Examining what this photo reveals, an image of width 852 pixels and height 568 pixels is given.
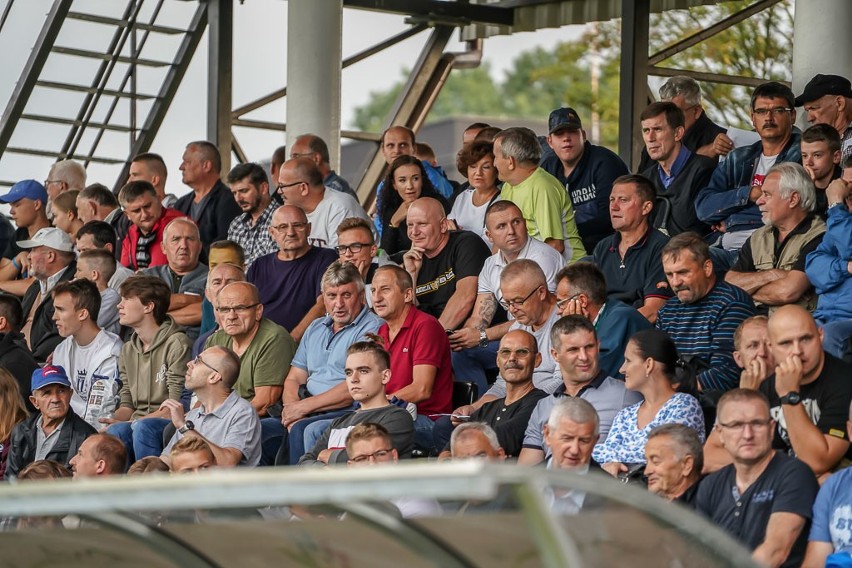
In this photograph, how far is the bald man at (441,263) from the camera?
8641mm

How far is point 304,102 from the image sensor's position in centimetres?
1232

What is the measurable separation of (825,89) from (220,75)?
6818 mm

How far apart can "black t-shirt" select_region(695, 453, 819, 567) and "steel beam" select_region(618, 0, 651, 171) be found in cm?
786

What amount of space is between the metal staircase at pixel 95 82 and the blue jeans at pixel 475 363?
278 inches

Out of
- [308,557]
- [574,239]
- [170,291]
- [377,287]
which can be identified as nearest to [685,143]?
[574,239]

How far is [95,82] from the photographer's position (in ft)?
47.3

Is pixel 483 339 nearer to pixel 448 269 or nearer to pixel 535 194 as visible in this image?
pixel 448 269

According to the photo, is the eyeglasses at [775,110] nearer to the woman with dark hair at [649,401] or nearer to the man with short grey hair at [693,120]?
the man with short grey hair at [693,120]

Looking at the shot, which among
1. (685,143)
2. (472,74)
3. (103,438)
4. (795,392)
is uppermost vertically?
(472,74)

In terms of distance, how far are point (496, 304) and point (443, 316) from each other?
1.28 feet

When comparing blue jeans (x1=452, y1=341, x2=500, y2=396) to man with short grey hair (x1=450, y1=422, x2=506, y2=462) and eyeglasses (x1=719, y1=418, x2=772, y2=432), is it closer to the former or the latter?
Answer: man with short grey hair (x1=450, y1=422, x2=506, y2=462)

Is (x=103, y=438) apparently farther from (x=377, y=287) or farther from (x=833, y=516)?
(x=833, y=516)

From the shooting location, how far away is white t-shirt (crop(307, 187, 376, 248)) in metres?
9.79

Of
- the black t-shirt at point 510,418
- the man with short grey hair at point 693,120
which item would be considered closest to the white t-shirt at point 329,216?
the man with short grey hair at point 693,120
